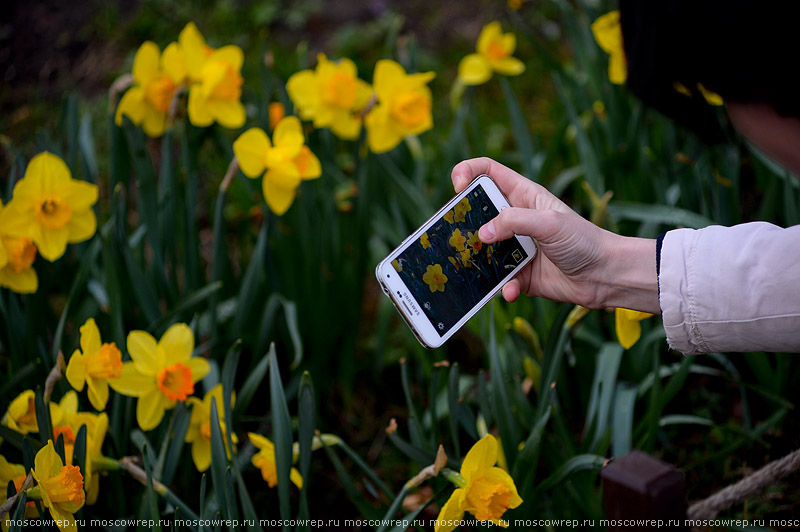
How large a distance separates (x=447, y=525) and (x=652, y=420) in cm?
48

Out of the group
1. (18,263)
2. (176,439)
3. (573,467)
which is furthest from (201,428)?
(573,467)

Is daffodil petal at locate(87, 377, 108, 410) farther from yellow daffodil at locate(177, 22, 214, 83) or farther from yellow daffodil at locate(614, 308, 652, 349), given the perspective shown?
yellow daffodil at locate(614, 308, 652, 349)

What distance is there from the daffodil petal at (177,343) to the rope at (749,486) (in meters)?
1.02

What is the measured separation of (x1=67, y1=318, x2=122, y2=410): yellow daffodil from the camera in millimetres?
1113

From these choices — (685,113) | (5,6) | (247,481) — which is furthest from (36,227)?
(5,6)

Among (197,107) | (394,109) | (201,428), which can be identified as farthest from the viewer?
(394,109)

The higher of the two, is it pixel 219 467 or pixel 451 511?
pixel 219 467

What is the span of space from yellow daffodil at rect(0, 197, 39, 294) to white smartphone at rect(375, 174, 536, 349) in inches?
30.7

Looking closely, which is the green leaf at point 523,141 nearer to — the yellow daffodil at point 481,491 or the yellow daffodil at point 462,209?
the yellow daffodil at point 462,209

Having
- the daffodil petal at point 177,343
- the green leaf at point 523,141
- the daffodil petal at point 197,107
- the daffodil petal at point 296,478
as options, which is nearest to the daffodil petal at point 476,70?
the green leaf at point 523,141

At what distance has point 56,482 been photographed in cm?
97

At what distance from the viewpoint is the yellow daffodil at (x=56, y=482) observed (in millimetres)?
961

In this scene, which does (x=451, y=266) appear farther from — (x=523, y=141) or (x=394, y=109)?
(x=523, y=141)

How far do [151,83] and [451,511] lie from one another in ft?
4.34
